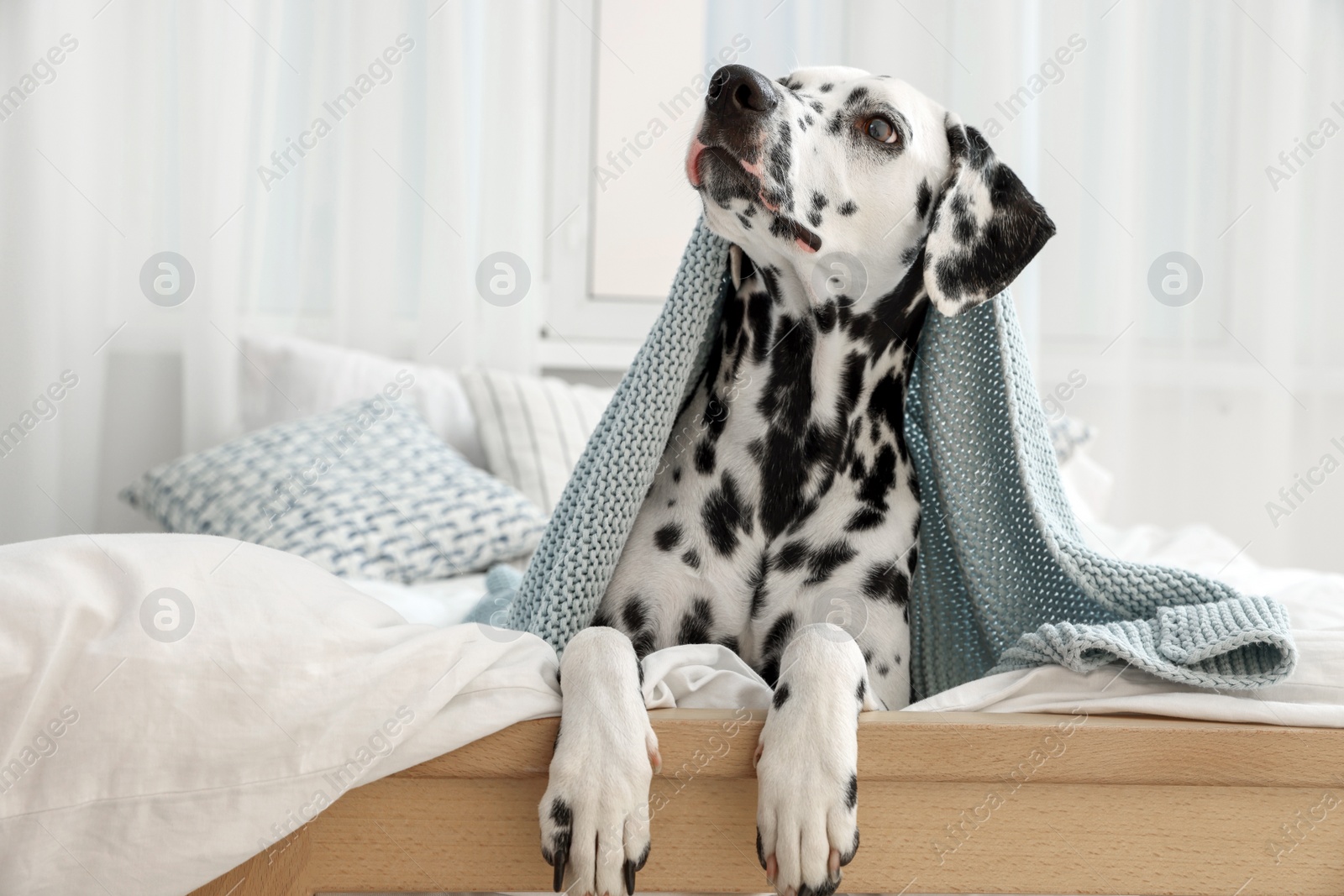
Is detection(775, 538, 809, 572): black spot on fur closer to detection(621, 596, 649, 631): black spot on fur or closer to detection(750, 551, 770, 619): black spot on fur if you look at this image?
detection(750, 551, 770, 619): black spot on fur

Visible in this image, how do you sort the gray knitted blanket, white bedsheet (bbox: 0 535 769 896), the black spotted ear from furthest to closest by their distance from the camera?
the black spotted ear
the gray knitted blanket
white bedsheet (bbox: 0 535 769 896)

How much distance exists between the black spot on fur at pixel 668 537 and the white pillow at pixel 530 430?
129 centimetres

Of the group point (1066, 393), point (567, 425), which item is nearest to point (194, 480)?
point (567, 425)

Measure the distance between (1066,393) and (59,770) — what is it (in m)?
3.37

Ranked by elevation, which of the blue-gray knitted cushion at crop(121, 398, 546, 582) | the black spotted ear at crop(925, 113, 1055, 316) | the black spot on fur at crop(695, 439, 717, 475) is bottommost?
the blue-gray knitted cushion at crop(121, 398, 546, 582)

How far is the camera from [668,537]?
1.35 m

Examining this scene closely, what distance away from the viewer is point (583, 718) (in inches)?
38.0

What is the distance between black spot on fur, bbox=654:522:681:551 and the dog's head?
403 mm

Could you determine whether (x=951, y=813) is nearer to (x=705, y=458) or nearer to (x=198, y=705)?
(x=705, y=458)

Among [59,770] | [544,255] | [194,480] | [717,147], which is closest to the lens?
[59,770]

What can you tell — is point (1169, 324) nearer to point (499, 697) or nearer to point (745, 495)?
point (745, 495)

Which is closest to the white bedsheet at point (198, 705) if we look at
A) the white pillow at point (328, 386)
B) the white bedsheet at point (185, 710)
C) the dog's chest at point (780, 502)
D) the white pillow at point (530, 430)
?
the white bedsheet at point (185, 710)

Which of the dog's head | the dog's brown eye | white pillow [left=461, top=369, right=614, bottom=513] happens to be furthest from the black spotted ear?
white pillow [left=461, top=369, right=614, bottom=513]

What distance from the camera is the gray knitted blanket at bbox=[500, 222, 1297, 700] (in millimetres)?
1262
